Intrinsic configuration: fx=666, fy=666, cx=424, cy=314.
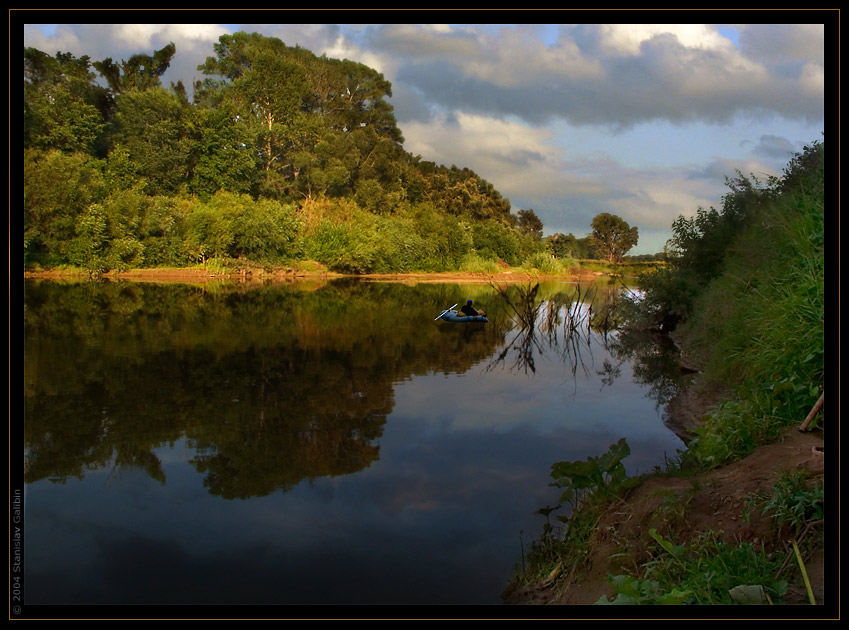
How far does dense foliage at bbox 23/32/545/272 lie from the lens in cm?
3866

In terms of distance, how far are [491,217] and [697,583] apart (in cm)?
6379

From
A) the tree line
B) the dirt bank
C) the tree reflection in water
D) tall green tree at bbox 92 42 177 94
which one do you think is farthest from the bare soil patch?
tall green tree at bbox 92 42 177 94

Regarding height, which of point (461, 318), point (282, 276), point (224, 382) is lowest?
point (224, 382)

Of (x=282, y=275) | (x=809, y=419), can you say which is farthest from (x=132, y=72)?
(x=809, y=419)

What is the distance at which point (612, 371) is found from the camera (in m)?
15.0

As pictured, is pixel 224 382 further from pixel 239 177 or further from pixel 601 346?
pixel 239 177

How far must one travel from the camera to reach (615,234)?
83062 millimetres

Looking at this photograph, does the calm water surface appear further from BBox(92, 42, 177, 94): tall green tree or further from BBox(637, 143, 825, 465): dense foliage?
BBox(92, 42, 177, 94): tall green tree

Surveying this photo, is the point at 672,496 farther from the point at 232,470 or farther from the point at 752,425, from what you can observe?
the point at 232,470

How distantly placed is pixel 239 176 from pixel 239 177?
3.5 inches

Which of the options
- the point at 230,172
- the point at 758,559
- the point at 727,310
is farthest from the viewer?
the point at 230,172

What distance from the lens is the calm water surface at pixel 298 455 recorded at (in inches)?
208

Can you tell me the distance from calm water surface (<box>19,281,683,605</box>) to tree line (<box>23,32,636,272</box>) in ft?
75.4
